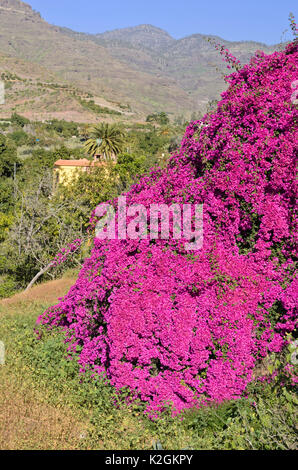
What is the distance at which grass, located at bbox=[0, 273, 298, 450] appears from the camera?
16.8 ft

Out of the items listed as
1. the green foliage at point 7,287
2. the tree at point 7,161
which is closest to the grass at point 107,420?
the green foliage at point 7,287

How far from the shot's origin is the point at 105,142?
1361 inches

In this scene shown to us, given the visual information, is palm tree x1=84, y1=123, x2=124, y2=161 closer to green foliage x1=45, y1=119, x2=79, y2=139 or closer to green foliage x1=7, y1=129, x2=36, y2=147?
green foliage x1=7, y1=129, x2=36, y2=147

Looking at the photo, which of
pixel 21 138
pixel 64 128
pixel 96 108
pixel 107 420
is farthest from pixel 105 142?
pixel 96 108

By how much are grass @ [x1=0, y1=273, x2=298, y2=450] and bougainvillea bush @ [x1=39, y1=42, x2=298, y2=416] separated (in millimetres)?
221

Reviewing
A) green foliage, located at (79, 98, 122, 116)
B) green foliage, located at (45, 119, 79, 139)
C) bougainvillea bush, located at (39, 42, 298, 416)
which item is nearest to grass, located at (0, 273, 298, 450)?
bougainvillea bush, located at (39, 42, 298, 416)

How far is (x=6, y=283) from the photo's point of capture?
55.9ft

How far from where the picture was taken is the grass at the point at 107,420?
5.12m

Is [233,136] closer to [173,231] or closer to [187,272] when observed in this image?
[173,231]

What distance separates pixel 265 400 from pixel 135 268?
93.1 inches

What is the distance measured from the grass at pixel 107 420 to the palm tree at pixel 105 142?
28865 millimetres

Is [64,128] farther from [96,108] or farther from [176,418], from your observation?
[176,418]

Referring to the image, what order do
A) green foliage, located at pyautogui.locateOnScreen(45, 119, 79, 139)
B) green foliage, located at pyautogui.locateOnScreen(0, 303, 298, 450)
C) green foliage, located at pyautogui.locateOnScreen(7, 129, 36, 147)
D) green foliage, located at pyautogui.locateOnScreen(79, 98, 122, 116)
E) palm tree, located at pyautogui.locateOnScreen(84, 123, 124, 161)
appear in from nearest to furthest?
green foliage, located at pyautogui.locateOnScreen(0, 303, 298, 450)
palm tree, located at pyautogui.locateOnScreen(84, 123, 124, 161)
green foliage, located at pyautogui.locateOnScreen(7, 129, 36, 147)
green foliage, located at pyautogui.locateOnScreen(45, 119, 79, 139)
green foliage, located at pyautogui.locateOnScreen(79, 98, 122, 116)

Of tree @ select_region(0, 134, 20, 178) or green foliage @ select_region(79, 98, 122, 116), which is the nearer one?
tree @ select_region(0, 134, 20, 178)
